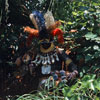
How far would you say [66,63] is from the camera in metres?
1.87

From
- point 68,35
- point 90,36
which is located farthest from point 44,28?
point 90,36

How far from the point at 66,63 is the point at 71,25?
1.26ft

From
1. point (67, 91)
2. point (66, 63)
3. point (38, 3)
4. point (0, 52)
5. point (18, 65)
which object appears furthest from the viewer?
point (38, 3)

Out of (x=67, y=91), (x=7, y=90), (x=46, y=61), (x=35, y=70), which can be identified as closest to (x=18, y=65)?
(x=35, y=70)

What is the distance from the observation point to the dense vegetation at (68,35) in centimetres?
149

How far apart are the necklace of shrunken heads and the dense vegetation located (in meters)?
0.19

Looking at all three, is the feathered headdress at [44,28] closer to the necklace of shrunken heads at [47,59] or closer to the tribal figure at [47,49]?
the tribal figure at [47,49]

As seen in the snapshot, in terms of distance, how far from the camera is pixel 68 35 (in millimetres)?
1956

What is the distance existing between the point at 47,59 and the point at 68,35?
302 millimetres

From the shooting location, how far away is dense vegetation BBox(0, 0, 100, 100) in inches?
58.8

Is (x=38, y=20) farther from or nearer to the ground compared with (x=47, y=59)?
farther from the ground

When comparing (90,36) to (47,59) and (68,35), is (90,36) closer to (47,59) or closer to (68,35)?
(68,35)

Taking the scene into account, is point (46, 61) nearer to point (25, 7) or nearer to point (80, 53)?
point (80, 53)

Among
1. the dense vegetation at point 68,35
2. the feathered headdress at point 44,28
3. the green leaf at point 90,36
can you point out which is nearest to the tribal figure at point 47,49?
the feathered headdress at point 44,28
